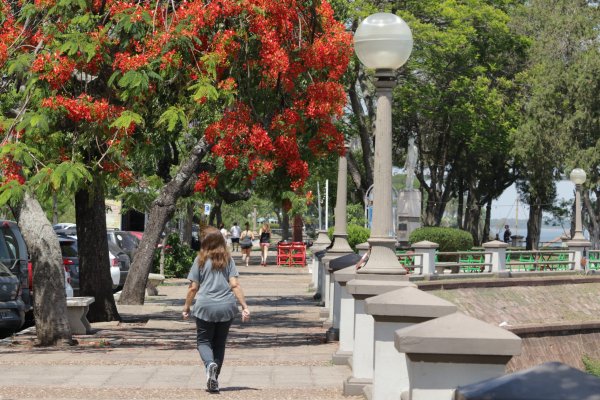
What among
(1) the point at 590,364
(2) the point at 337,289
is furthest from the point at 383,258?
(1) the point at 590,364

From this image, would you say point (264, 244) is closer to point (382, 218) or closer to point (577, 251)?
point (577, 251)

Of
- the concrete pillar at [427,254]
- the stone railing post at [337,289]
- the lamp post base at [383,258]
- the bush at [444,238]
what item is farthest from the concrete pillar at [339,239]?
the bush at [444,238]

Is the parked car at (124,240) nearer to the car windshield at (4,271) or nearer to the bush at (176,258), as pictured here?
the bush at (176,258)

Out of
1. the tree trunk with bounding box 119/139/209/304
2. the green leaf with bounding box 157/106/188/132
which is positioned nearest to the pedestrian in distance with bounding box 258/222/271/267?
the tree trunk with bounding box 119/139/209/304

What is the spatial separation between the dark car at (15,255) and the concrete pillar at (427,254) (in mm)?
13739

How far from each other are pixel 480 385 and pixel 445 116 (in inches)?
1850

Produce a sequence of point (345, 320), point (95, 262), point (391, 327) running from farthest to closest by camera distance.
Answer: point (95, 262)
point (345, 320)
point (391, 327)

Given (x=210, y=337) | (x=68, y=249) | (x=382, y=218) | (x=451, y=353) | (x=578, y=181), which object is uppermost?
(x=578, y=181)

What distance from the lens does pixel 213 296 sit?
36.6ft

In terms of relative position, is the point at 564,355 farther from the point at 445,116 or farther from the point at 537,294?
the point at 445,116

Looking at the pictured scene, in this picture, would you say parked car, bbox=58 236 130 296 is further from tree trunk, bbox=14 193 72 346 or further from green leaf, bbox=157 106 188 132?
green leaf, bbox=157 106 188 132

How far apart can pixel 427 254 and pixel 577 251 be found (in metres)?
10.9

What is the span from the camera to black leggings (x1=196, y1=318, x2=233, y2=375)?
1111cm

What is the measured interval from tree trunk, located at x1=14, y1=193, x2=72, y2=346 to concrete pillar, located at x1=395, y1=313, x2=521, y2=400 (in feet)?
32.4
